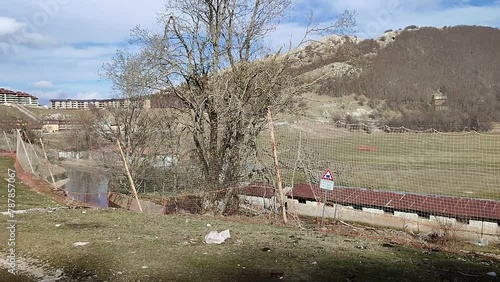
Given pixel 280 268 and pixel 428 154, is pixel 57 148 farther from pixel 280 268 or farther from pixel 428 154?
pixel 280 268

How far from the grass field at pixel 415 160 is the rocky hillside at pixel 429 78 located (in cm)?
2162

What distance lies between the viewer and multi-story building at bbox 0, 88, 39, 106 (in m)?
109

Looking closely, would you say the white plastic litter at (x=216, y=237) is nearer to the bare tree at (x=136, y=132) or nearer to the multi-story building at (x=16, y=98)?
the bare tree at (x=136, y=132)

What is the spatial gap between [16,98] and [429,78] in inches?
4355

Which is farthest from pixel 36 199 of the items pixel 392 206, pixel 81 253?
pixel 392 206

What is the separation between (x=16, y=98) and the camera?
388ft

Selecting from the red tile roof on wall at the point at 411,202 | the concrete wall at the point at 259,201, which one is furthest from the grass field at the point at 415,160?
the concrete wall at the point at 259,201

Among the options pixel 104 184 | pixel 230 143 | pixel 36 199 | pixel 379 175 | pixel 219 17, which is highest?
pixel 219 17

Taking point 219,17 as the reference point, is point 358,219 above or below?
below

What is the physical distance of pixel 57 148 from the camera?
167ft

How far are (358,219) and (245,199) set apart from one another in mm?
8031

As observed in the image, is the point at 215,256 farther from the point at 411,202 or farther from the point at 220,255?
the point at 411,202

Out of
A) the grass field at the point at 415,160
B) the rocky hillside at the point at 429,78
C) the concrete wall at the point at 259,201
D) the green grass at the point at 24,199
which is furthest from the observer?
the rocky hillside at the point at 429,78

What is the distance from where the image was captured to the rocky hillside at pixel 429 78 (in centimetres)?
7944
